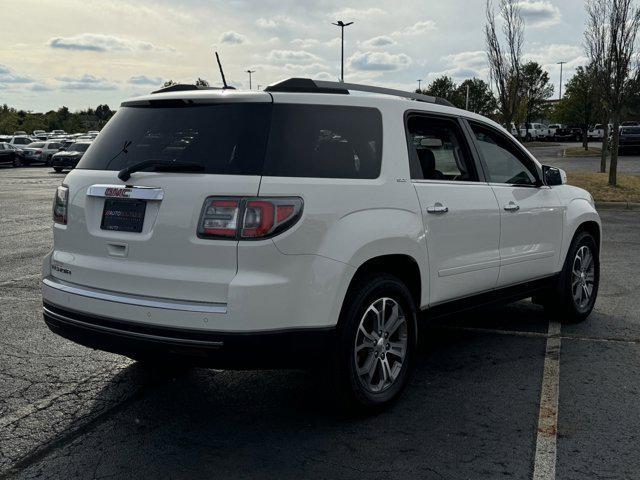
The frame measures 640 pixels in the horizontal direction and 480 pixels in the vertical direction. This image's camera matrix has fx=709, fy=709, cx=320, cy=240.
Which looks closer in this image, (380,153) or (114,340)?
(114,340)

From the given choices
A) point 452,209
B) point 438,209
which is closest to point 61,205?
point 438,209

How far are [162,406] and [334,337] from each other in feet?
4.02

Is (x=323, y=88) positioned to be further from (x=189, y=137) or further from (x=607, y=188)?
(x=607, y=188)

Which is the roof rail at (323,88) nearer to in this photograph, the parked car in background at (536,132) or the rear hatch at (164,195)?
the rear hatch at (164,195)

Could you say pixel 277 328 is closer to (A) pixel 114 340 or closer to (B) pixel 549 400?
(A) pixel 114 340

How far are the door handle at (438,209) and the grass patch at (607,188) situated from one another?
13.7 meters

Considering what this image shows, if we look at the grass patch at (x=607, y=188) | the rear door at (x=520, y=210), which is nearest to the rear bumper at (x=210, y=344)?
the rear door at (x=520, y=210)

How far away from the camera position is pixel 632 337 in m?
5.68

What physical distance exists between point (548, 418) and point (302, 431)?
1390 mm

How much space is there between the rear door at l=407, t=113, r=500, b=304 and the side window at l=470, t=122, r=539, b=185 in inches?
8.7

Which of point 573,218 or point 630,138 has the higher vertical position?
point 630,138

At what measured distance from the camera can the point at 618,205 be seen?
1636cm

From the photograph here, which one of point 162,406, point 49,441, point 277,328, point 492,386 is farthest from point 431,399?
point 49,441

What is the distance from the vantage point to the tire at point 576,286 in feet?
19.8
